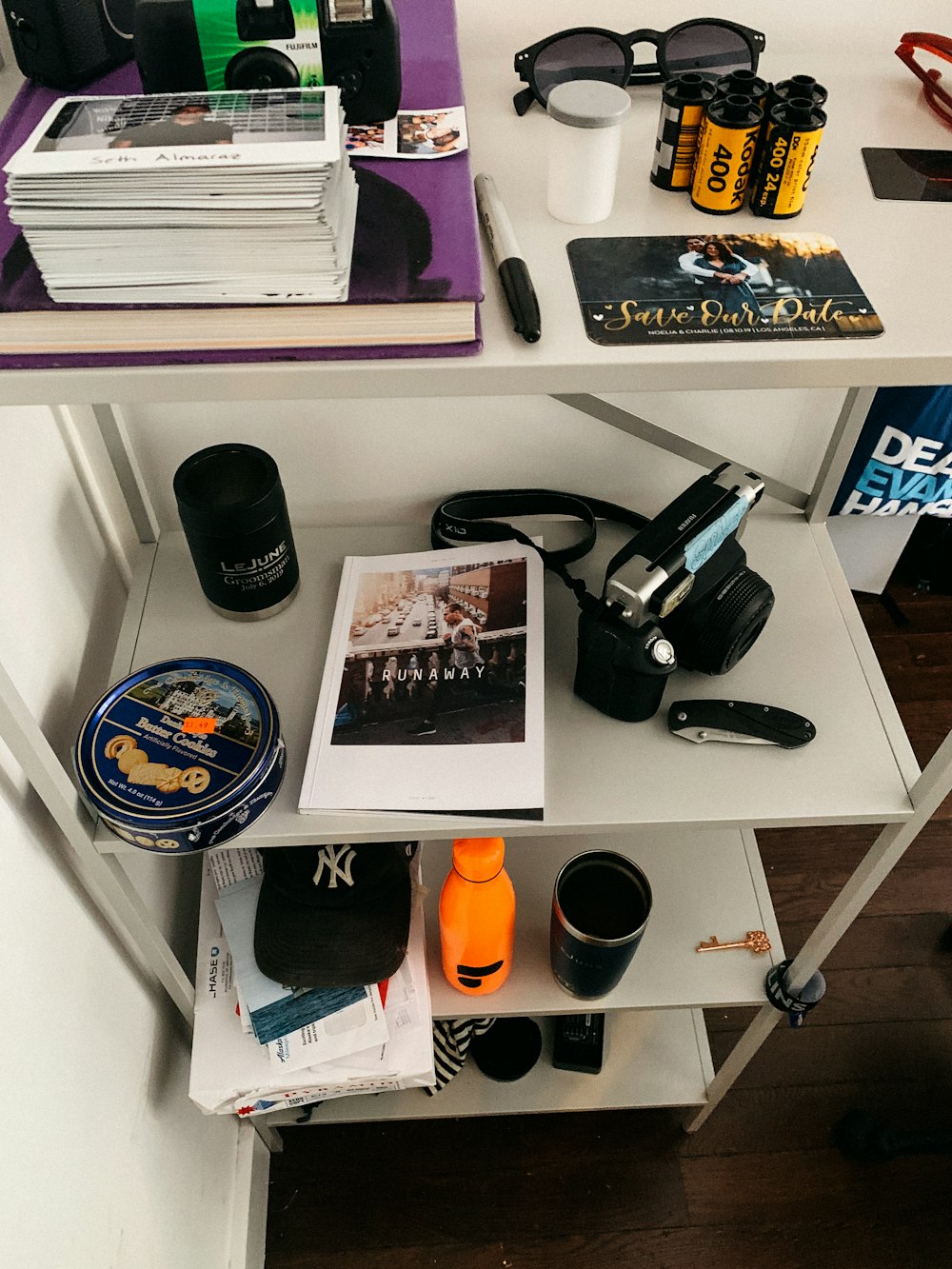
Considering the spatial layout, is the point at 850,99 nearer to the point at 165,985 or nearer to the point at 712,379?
the point at 712,379

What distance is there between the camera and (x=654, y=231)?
63cm

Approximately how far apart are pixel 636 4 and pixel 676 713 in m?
0.58

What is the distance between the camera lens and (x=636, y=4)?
78 cm

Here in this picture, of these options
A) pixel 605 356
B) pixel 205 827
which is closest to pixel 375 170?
pixel 605 356

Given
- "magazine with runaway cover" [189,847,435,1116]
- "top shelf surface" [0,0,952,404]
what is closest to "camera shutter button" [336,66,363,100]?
"top shelf surface" [0,0,952,404]

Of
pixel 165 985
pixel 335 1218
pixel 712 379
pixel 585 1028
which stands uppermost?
pixel 712 379

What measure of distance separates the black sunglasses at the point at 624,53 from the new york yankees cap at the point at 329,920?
676mm

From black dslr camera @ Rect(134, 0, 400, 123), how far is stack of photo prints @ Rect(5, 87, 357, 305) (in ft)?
0.14

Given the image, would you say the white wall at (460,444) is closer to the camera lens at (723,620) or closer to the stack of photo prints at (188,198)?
the camera lens at (723,620)

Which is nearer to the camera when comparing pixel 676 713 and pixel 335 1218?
pixel 676 713

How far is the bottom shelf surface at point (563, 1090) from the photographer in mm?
1268

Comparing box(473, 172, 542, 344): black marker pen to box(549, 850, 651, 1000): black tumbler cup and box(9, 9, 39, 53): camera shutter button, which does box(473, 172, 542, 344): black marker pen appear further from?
box(549, 850, 651, 1000): black tumbler cup

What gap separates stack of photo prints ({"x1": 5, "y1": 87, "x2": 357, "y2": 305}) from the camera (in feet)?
1.56

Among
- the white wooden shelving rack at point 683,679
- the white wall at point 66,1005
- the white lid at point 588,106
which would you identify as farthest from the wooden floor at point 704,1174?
the white lid at point 588,106
